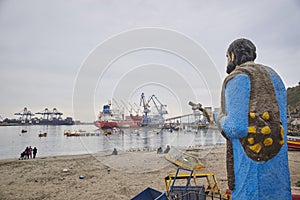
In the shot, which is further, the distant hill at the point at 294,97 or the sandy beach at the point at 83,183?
the distant hill at the point at 294,97

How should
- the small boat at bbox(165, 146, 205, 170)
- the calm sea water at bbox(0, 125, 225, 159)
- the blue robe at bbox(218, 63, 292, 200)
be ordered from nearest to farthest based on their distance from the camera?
the blue robe at bbox(218, 63, 292, 200) → the small boat at bbox(165, 146, 205, 170) → the calm sea water at bbox(0, 125, 225, 159)

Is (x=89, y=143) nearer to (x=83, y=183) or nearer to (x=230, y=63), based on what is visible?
(x=83, y=183)

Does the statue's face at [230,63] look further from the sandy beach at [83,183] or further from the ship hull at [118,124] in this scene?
the ship hull at [118,124]

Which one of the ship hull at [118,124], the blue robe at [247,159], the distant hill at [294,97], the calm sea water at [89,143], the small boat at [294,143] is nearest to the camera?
the blue robe at [247,159]

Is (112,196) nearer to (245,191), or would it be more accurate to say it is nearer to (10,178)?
(245,191)

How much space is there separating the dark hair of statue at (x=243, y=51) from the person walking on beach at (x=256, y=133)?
0.65 feet

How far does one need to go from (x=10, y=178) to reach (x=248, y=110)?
1649 centimetres

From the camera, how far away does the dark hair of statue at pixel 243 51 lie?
3508 mm

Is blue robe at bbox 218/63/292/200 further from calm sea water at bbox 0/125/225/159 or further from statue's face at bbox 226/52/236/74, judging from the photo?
calm sea water at bbox 0/125/225/159

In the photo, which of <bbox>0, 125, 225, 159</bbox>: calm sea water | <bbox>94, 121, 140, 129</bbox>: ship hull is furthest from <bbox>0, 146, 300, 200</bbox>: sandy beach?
<bbox>94, 121, 140, 129</bbox>: ship hull

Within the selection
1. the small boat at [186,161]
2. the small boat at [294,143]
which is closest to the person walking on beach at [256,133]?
the small boat at [186,161]

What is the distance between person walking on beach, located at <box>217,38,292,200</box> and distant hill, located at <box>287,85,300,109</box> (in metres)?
74.9

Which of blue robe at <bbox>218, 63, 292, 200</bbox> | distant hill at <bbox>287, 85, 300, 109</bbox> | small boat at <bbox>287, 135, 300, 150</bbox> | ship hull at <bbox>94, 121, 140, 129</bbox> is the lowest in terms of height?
small boat at <bbox>287, 135, 300, 150</bbox>

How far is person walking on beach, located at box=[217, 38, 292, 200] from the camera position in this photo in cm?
308
